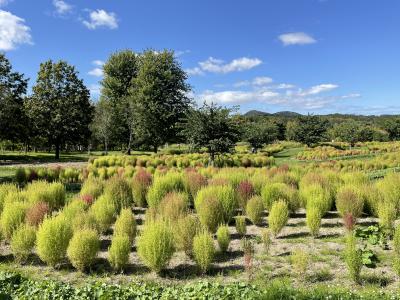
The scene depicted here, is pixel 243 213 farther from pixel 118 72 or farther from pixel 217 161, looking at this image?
pixel 118 72

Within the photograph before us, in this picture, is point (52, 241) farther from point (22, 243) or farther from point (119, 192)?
point (119, 192)

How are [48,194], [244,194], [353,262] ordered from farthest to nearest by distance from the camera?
[48,194] → [244,194] → [353,262]

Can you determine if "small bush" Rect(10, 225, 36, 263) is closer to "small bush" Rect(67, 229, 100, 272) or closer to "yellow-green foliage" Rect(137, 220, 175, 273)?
"small bush" Rect(67, 229, 100, 272)

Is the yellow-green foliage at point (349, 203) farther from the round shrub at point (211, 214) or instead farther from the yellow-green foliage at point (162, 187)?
the yellow-green foliage at point (162, 187)

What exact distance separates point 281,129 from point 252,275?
7450cm

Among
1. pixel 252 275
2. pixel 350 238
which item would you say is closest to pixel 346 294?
pixel 350 238

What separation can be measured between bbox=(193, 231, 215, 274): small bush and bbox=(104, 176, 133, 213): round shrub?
4306mm

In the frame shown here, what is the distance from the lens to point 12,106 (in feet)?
96.6

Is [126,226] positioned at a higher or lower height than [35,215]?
lower

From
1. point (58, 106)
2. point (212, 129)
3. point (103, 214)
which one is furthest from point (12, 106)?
point (103, 214)

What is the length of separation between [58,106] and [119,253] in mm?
34485

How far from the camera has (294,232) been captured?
8.64 metres

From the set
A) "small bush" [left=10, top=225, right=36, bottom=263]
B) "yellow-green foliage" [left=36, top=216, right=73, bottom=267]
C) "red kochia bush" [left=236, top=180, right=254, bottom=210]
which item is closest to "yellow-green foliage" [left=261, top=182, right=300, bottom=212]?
"red kochia bush" [left=236, top=180, right=254, bottom=210]

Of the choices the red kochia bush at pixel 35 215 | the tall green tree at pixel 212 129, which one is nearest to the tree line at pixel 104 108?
the tall green tree at pixel 212 129
